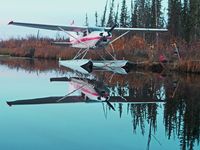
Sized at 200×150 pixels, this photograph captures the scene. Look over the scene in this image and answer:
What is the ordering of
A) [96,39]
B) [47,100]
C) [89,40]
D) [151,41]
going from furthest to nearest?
[151,41]
[89,40]
[96,39]
[47,100]

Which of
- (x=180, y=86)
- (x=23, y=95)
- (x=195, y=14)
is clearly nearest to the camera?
(x=23, y=95)

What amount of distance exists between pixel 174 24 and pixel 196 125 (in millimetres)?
30614

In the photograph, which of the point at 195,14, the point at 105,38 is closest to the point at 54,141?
the point at 105,38

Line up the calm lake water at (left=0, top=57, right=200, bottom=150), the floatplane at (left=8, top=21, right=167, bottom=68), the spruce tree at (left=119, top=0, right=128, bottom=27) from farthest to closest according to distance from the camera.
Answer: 1. the spruce tree at (left=119, top=0, right=128, bottom=27)
2. the floatplane at (left=8, top=21, right=167, bottom=68)
3. the calm lake water at (left=0, top=57, right=200, bottom=150)

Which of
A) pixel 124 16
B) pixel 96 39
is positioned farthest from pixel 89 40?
pixel 124 16

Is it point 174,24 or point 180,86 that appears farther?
point 174,24

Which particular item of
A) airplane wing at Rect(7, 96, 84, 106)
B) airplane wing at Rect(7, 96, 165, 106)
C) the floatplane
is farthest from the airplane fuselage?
airplane wing at Rect(7, 96, 84, 106)

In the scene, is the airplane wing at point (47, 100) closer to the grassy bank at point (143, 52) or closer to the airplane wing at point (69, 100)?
the airplane wing at point (69, 100)

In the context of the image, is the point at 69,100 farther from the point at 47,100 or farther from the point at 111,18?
the point at 111,18

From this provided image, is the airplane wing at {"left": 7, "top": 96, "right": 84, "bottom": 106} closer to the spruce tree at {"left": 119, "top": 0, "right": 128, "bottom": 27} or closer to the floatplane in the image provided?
the floatplane

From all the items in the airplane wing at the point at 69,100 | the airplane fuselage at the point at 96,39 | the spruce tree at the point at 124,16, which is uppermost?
the spruce tree at the point at 124,16

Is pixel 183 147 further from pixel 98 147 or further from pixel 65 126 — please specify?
pixel 65 126

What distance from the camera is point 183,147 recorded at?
4.46 metres

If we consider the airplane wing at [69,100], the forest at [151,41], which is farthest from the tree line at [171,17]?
the airplane wing at [69,100]
